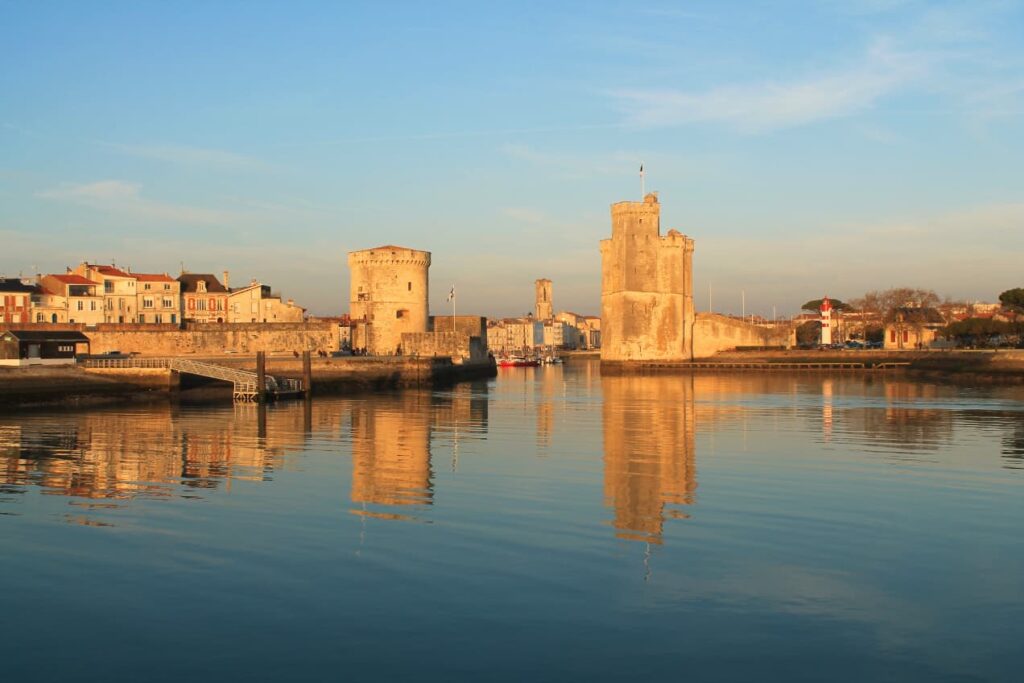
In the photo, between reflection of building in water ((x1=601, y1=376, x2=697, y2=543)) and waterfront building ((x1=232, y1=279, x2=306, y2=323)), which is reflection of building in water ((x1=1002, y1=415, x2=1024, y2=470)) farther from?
waterfront building ((x1=232, y1=279, x2=306, y2=323))

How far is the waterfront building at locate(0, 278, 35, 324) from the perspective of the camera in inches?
1986

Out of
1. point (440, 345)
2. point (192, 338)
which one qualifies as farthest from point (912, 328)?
point (192, 338)

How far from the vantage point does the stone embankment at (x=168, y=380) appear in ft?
94.9

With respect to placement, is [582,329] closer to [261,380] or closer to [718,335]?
[718,335]

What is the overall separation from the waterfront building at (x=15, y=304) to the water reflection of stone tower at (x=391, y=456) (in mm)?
30453

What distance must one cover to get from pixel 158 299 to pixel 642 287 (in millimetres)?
28710

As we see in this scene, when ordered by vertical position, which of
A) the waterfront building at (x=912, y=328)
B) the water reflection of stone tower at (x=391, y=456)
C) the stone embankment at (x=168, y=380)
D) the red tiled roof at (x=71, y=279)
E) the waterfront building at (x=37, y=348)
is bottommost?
the water reflection of stone tower at (x=391, y=456)

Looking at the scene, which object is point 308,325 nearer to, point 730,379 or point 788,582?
point 730,379

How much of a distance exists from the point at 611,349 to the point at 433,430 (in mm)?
41224

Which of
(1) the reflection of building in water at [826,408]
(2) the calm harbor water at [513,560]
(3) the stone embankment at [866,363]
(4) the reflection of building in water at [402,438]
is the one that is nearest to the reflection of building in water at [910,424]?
(2) the calm harbor water at [513,560]

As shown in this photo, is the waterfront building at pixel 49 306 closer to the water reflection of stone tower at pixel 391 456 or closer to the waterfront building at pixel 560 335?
the water reflection of stone tower at pixel 391 456

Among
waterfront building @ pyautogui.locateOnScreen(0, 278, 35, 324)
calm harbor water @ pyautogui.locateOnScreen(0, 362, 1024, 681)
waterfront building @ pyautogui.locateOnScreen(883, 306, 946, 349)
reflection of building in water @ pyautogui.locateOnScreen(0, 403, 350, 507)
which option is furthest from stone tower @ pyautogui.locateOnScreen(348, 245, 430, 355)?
waterfront building @ pyautogui.locateOnScreen(883, 306, 946, 349)

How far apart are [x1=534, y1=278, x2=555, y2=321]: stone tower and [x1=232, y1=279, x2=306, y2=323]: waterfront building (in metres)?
108

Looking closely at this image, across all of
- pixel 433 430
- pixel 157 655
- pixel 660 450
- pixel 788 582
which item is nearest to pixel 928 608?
pixel 788 582
